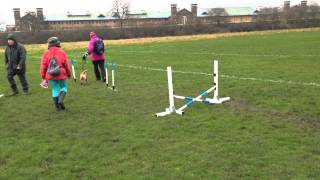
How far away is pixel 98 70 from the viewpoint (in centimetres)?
1641

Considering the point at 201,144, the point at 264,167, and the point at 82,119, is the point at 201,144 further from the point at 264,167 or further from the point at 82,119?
the point at 82,119

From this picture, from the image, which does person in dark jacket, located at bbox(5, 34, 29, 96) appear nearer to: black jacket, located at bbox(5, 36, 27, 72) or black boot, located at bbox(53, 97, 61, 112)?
black jacket, located at bbox(5, 36, 27, 72)

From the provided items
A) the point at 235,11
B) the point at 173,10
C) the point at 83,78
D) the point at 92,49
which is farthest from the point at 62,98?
the point at 235,11

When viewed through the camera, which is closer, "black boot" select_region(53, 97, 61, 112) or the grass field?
the grass field

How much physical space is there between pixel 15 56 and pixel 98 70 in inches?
153

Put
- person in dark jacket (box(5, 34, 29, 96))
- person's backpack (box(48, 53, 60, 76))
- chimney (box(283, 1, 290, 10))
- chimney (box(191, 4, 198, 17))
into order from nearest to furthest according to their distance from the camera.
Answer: person's backpack (box(48, 53, 60, 76)), person in dark jacket (box(5, 34, 29, 96)), chimney (box(283, 1, 290, 10)), chimney (box(191, 4, 198, 17))

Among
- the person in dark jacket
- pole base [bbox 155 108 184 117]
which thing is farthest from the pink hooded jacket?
pole base [bbox 155 108 184 117]

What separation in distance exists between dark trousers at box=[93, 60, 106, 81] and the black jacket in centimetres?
306

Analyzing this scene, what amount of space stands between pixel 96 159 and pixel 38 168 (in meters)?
0.89

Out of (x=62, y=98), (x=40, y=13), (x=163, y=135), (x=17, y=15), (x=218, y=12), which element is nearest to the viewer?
(x=163, y=135)

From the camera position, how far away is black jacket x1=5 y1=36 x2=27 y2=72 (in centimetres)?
1305

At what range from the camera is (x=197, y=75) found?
1662 cm

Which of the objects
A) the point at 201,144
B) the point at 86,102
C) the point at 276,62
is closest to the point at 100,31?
the point at 276,62

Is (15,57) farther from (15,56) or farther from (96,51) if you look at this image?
(96,51)
